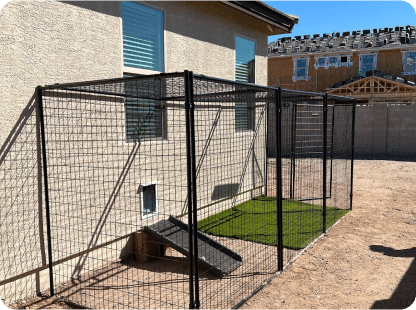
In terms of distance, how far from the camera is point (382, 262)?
4938 millimetres

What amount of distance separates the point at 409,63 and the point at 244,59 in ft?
52.5

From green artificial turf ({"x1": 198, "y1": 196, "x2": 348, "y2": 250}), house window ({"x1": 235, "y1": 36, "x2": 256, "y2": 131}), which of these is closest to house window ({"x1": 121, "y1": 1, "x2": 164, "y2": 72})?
house window ({"x1": 235, "y1": 36, "x2": 256, "y2": 131})

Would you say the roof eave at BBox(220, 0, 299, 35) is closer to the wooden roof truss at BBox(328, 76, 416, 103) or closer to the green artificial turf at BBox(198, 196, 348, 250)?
the green artificial turf at BBox(198, 196, 348, 250)

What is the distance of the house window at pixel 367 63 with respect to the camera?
67.4 feet

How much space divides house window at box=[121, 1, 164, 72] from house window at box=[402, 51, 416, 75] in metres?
18.7

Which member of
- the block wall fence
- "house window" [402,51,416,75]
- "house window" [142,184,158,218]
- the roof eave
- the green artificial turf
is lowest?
the green artificial turf

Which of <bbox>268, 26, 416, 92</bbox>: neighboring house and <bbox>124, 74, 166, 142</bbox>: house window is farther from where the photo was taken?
<bbox>268, 26, 416, 92</bbox>: neighboring house

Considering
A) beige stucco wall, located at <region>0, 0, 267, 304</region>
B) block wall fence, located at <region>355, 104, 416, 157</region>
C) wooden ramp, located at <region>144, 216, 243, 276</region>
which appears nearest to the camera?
beige stucco wall, located at <region>0, 0, 267, 304</region>

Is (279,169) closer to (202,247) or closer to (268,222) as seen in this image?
(202,247)

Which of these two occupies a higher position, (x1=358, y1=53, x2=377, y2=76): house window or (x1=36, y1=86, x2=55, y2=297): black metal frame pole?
(x1=358, y1=53, x2=377, y2=76): house window

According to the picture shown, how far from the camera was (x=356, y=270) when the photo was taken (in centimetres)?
471

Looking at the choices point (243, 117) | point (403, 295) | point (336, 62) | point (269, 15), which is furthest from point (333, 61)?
point (403, 295)

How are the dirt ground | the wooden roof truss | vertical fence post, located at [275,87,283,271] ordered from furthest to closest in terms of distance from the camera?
the wooden roof truss < vertical fence post, located at [275,87,283,271] < the dirt ground

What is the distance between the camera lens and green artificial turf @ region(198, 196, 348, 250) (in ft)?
19.6
